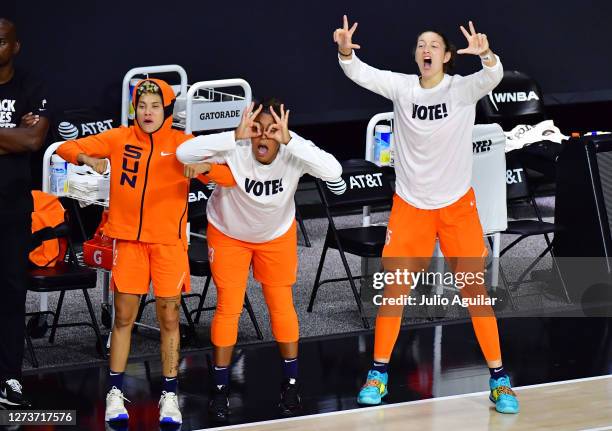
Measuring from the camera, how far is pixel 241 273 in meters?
6.12

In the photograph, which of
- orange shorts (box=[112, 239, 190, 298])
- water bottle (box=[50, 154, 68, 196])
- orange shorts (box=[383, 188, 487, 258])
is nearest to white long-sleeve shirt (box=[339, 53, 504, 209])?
orange shorts (box=[383, 188, 487, 258])

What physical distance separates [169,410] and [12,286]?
90 centimetres

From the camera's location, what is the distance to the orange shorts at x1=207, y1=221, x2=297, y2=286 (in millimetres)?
6090

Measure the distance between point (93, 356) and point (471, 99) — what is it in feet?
7.98

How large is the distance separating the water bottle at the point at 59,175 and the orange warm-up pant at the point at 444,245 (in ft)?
6.58

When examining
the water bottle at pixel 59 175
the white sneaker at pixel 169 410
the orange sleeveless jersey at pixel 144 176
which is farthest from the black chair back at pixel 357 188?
the white sneaker at pixel 169 410

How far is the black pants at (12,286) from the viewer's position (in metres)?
5.98

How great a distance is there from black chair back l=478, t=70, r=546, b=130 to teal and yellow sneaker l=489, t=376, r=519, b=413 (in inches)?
173

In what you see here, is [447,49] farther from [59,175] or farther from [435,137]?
[59,175]

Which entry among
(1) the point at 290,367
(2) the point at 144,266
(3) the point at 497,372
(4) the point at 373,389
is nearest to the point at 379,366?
(4) the point at 373,389

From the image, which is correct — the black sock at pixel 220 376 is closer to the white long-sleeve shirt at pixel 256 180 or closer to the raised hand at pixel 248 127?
the white long-sleeve shirt at pixel 256 180

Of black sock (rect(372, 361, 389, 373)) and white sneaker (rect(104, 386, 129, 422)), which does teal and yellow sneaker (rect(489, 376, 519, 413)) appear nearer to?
black sock (rect(372, 361, 389, 373))

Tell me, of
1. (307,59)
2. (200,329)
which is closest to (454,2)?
(307,59)

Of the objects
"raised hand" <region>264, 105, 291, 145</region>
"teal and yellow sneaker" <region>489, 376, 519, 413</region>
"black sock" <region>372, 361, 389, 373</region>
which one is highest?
"raised hand" <region>264, 105, 291, 145</region>
